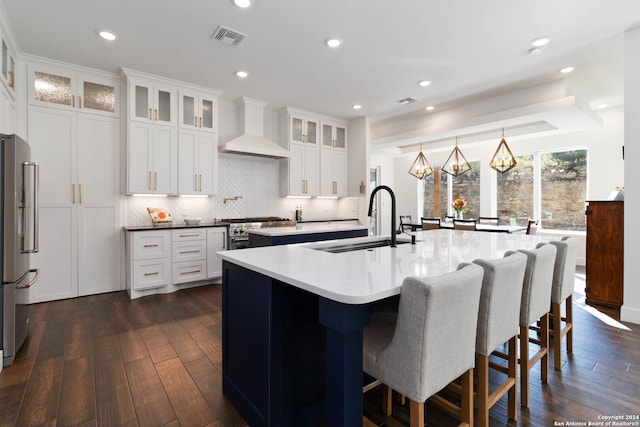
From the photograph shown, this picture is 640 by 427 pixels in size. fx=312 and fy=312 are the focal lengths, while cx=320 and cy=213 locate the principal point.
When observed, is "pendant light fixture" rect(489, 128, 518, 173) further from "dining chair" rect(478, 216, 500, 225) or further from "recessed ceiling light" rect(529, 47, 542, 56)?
"recessed ceiling light" rect(529, 47, 542, 56)

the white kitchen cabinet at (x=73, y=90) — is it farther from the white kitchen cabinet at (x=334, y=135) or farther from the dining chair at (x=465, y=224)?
the dining chair at (x=465, y=224)

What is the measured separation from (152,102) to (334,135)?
3265mm

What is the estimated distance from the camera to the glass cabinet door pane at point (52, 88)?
3.63m

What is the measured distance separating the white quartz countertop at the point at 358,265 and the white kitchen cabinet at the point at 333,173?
3755 mm

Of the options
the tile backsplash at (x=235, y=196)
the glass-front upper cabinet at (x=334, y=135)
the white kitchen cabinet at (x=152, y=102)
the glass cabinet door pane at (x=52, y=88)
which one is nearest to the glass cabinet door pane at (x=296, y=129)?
the tile backsplash at (x=235, y=196)

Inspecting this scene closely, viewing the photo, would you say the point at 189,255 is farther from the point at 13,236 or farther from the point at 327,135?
the point at 327,135

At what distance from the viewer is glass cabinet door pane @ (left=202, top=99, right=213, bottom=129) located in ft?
15.2

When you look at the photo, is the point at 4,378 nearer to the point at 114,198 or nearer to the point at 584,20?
the point at 114,198

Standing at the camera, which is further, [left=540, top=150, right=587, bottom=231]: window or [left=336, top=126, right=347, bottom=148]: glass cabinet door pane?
[left=336, top=126, right=347, bottom=148]: glass cabinet door pane

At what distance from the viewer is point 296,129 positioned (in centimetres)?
572

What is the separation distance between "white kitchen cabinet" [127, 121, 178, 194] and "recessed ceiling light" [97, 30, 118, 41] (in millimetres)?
1046

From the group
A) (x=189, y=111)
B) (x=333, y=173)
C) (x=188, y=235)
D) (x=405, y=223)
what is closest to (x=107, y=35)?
(x=189, y=111)

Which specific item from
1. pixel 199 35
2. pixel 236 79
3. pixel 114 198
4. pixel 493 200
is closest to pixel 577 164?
pixel 493 200

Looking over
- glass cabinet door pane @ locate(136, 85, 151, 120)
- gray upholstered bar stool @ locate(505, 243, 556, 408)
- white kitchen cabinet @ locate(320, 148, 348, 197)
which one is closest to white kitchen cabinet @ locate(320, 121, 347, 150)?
white kitchen cabinet @ locate(320, 148, 348, 197)
